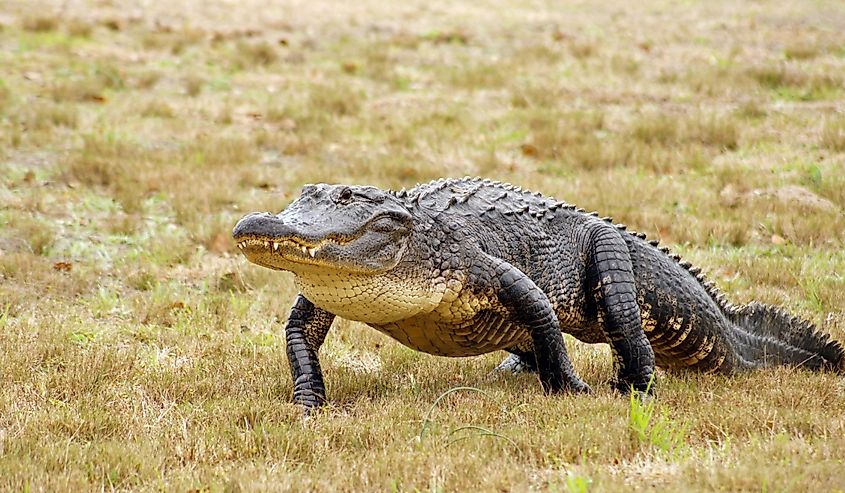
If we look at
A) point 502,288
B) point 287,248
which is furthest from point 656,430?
point 287,248

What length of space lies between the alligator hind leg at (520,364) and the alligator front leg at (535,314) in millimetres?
813

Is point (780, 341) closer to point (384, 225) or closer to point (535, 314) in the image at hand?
point (535, 314)

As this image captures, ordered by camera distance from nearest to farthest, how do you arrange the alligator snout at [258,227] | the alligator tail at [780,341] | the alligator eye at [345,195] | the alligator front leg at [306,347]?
the alligator snout at [258,227] → the alligator eye at [345,195] → the alligator front leg at [306,347] → the alligator tail at [780,341]

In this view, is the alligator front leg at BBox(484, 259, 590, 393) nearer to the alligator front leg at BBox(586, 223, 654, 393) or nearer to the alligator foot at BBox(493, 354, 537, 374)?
the alligator front leg at BBox(586, 223, 654, 393)

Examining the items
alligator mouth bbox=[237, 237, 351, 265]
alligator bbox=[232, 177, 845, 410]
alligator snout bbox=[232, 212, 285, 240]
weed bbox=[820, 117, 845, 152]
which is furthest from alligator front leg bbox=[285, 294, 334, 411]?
weed bbox=[820, 117, 845, 152]

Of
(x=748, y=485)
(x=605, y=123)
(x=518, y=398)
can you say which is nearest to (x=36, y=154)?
(x=605, y=123)

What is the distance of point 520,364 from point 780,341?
1.60 metres

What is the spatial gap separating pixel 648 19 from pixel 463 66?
7.37m

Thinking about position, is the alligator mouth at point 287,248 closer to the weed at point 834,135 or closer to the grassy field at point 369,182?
the grassy field at point 369,182

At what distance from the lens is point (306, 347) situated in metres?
5.69

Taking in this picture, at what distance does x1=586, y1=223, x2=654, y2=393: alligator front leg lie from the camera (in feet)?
18.7

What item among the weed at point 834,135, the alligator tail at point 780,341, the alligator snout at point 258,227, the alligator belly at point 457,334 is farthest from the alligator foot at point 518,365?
the weed at point 834,135

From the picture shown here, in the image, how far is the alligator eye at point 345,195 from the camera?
5.11 m

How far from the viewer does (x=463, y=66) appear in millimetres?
16312
